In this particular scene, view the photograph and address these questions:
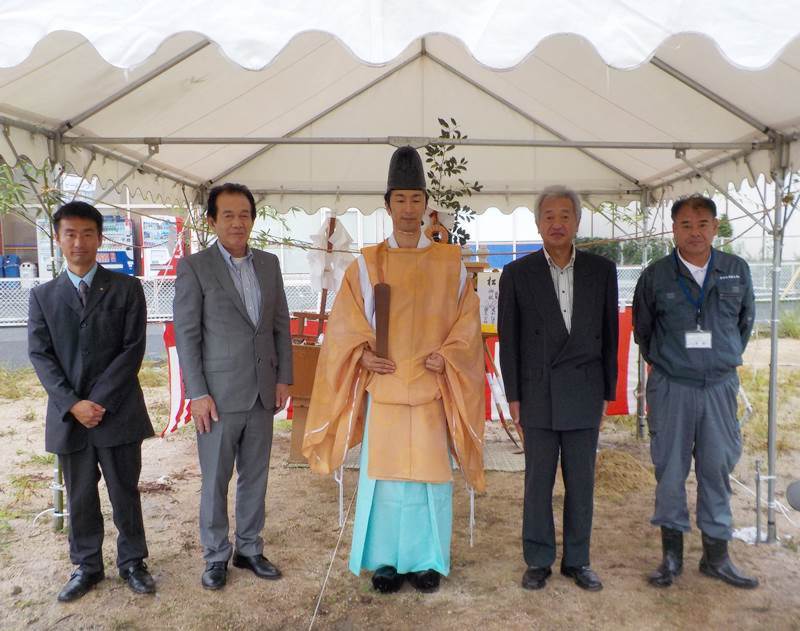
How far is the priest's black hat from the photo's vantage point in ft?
8.26

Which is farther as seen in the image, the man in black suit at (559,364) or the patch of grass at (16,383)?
the patch of grass at (16,383)

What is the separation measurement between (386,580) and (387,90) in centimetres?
337

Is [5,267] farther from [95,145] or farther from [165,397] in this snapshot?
[95,145]

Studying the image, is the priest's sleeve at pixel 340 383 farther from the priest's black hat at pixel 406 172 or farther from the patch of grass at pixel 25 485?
the patch of grass at pixel 25 485

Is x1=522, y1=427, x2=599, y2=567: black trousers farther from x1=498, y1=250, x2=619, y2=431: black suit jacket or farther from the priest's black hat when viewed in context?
the priest's black hat

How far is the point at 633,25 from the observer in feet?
5.99

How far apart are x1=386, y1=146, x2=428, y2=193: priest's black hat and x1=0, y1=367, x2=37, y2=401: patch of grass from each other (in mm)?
6595

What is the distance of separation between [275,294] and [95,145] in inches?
67.3

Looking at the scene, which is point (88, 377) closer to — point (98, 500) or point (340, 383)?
point (98, 500)

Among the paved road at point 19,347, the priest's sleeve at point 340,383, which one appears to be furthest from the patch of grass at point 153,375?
the priest's sleeve at point 340,383

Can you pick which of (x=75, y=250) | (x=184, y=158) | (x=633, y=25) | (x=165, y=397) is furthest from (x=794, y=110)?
(x=165, y=397)

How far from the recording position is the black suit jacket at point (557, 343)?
8.42 feet

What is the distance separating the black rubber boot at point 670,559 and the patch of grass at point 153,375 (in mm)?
6474

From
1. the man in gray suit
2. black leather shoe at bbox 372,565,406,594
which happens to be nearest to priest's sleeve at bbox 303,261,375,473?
the man in gray suit
